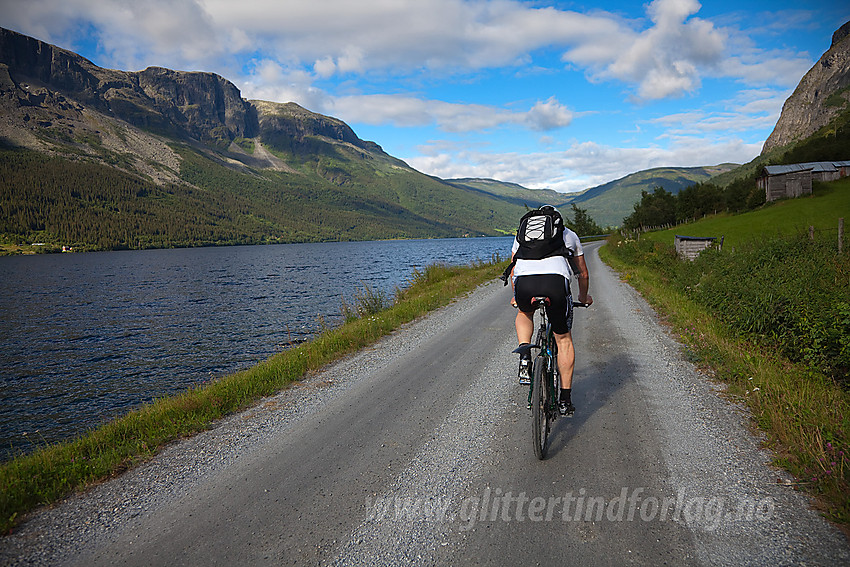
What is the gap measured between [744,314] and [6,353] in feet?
87.9

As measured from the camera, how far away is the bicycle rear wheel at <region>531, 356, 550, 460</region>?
4.18 metres

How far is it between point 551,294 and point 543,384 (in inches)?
36.6

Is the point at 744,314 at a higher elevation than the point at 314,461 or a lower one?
higher

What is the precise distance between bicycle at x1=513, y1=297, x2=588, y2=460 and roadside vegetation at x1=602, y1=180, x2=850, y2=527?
2.05 meters

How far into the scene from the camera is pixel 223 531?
3.44 m

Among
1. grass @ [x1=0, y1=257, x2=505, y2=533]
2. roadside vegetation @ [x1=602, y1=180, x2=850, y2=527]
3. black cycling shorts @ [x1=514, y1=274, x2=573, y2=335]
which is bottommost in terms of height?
grass @ [x1=0, y1=257, x2=505, y2=533]

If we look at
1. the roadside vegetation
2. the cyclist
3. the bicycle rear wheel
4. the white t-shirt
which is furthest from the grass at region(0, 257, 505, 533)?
the roadside vegetation

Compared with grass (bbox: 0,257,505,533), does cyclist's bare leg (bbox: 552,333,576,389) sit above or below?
above

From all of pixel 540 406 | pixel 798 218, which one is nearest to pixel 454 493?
pixel 540 406

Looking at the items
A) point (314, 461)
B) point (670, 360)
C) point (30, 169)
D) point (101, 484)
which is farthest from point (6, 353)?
point (30, 169)

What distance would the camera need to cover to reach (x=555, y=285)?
4246 millimetres

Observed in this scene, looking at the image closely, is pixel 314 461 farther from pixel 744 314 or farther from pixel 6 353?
pixel 6 353

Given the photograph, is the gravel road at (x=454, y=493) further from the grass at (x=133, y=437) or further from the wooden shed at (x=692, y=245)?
the wooden shed at (x=692, y=245)

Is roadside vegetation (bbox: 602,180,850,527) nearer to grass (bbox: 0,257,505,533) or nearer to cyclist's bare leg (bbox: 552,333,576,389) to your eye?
cyclist's bare leg (bbox: 552,333,576,389)
